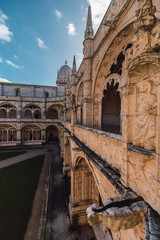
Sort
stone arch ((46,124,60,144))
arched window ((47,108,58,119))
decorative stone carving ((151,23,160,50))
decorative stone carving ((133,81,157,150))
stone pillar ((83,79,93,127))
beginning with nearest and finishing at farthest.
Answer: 1. decorative stone carving ((151,23,160,50))
2. decorative stone carving ((133,81,157,150))
3. stone pillar ((83,79,93,127))
4. stone arch ((46,124,60,144))
5. arched window ((47,108,58,119))

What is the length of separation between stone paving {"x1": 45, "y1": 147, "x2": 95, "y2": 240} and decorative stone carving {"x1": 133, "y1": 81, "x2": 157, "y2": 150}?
8.39 m

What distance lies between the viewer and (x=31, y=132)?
26938 mm

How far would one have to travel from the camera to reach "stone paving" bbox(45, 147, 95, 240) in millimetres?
6641

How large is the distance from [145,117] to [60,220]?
9.69 meters

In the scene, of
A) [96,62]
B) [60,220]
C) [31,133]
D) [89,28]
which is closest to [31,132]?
[31,133]

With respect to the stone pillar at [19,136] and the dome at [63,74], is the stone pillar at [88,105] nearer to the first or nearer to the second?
the stone pillar at [19,136]

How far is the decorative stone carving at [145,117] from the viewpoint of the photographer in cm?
165

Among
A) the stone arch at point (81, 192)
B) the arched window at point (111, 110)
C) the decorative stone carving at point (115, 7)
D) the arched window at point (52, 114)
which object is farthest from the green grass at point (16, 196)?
the arched window at point (52, 114)

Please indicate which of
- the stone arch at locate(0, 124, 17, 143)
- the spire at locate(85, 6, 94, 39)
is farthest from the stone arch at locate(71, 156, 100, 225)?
the stone arch at locate(0, 124, 17, 143)

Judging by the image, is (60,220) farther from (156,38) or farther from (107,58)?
(107,58)

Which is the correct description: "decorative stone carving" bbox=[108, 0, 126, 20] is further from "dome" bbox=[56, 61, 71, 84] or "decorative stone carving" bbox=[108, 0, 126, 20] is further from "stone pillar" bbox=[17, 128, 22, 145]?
"dome" bbox=[56, 61, 71, 84]

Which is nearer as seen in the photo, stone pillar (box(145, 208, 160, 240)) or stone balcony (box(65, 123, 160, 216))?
stone pillar (box(145, 208, 160, 240))

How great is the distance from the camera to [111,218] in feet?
4.44

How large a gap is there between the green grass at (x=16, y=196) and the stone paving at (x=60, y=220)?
1.59 meters
